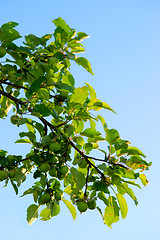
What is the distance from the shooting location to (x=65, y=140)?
2.04m

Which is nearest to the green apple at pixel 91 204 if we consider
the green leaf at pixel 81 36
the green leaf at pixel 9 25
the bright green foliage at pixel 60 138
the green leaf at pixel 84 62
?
the bright green foliage at pixel 60 138

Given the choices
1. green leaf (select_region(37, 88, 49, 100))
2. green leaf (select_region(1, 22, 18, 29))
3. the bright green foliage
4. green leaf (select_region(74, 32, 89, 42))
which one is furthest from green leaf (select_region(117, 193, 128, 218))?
green leaf (select_region(1, 22, 18, 29))

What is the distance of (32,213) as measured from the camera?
2.03 meters

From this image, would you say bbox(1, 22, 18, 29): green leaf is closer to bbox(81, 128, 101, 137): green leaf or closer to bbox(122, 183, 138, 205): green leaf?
bbox(81, 128, 101, 137): green leaf

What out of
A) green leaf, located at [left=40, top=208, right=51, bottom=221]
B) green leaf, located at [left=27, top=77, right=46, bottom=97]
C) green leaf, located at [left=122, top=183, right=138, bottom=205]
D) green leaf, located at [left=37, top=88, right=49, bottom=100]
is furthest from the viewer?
green leaf, located at [left=40, top=208, right=51, bottom=221]

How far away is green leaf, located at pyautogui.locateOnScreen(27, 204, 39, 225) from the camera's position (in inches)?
79.5

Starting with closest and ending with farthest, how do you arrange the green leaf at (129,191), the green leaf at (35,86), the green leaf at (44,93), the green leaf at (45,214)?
the green leaf at (35,86)
the green leaf at (44,93)
the green leaf at (129,191)
the green leaf at (45,214)

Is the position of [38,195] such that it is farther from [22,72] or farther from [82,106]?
[22,72]

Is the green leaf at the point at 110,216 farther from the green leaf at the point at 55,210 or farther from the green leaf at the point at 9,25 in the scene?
the green leaf at the point at 9,25

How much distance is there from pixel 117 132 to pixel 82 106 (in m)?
0.28

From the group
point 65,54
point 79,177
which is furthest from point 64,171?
point 65,54

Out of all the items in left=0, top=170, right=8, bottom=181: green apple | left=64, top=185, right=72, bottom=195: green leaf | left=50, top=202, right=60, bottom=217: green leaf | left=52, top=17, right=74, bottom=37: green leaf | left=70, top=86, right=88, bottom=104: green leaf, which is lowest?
left=50, top=202, right=60, bottom=217: green leaf

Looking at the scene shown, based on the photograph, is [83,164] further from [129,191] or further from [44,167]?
[129,191]

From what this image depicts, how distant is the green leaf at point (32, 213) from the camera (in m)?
2.02
